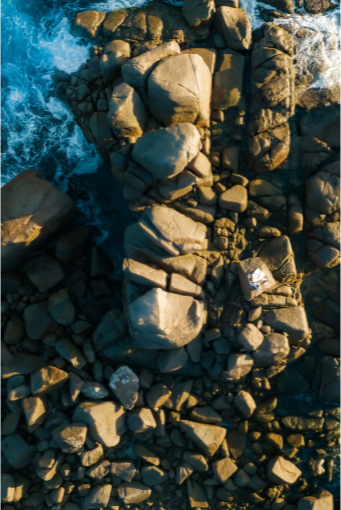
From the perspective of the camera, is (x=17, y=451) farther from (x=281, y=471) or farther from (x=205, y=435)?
(x=281, y=471)

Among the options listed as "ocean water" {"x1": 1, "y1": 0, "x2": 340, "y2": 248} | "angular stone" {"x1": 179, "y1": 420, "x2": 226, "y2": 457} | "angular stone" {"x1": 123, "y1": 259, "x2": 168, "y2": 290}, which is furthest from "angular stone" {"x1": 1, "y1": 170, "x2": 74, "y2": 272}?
"angular stone" {"x1": 179, "y1": 420, "x2": 226, "y2": 457}

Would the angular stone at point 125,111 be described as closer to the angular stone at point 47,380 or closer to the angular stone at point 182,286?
the angular stone at point 182,286

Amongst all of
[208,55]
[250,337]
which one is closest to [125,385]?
[250,337]

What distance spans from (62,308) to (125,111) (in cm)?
499

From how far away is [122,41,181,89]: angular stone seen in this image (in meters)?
8.70

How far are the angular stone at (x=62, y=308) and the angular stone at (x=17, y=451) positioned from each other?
2.93 m

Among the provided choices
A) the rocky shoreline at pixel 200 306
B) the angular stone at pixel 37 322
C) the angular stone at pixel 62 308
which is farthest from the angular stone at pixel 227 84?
the angular stone at pixel 37 322

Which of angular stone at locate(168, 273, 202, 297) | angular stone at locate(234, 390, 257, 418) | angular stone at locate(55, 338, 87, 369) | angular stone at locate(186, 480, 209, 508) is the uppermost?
angular stone at locate(168, 273, 202, 297)

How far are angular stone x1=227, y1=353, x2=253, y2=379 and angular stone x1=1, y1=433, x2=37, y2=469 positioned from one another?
16.7 ft

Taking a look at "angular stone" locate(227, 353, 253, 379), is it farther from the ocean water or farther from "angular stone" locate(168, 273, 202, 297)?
the ocean water

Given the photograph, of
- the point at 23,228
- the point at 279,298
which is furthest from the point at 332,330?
the point at 23,228

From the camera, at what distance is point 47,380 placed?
9039 mm

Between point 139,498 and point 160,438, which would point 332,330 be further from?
point 139,498

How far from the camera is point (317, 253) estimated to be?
8883mm
